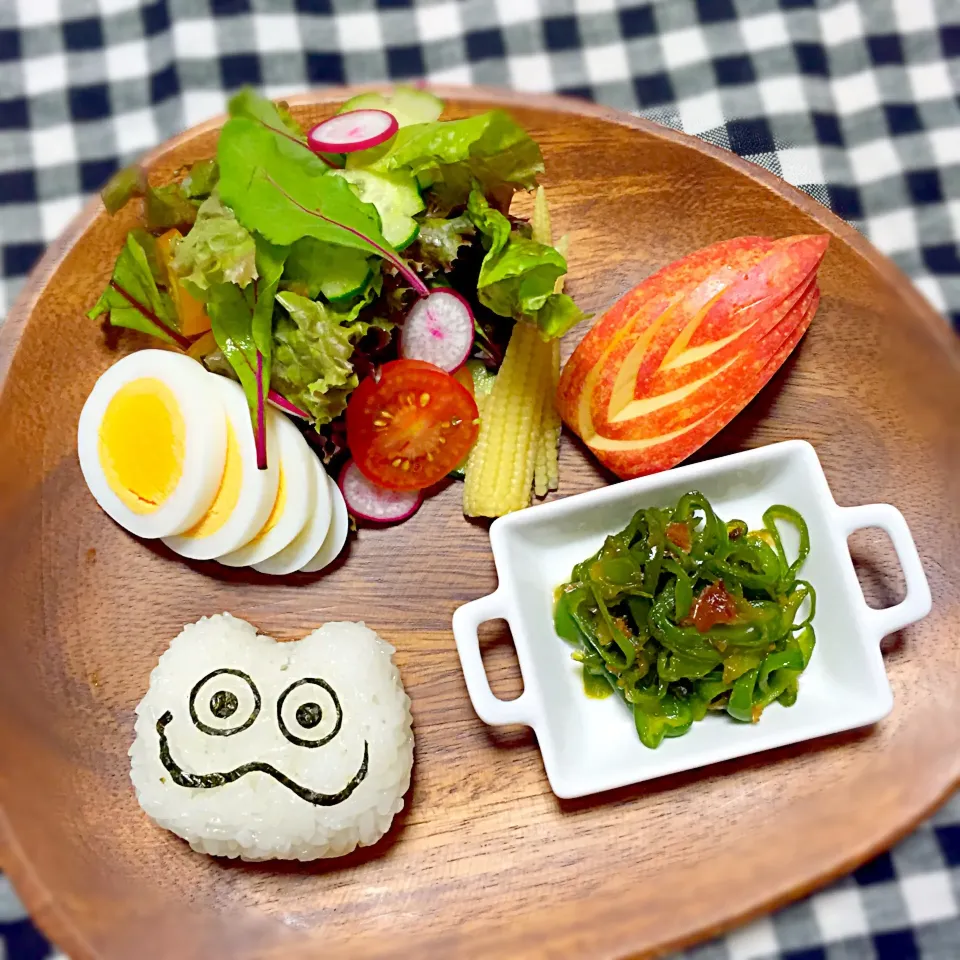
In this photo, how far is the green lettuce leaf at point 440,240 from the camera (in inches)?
52.3

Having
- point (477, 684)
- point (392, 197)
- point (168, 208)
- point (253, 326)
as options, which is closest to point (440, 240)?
point (392, 197)

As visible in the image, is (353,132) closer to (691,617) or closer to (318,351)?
(318,351)

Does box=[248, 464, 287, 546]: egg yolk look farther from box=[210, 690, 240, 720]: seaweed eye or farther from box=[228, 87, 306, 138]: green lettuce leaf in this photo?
box=[228, 87, 306, 138]: green lettuce leaf

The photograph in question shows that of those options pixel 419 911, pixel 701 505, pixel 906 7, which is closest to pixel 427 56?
pixel 906 7

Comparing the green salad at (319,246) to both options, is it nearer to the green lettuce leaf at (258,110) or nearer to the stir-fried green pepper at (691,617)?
the green lettuce leaf at (258,110)

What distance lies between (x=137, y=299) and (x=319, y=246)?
0.29 metres

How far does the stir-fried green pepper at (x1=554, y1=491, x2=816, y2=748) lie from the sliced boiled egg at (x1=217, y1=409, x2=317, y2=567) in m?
0.42

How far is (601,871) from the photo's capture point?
1.35 meters

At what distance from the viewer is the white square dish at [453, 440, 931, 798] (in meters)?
1.26

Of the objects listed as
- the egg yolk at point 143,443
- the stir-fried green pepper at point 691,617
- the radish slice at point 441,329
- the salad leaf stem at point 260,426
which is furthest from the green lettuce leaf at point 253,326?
the stir-fried green pepper at point 691,617

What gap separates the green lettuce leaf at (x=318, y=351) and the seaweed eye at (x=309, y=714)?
0.39m

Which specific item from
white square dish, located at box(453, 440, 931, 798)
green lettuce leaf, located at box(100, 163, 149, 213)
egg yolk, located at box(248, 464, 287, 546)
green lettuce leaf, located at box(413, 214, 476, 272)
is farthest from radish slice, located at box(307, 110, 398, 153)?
white square dish, located at box(453, 440, 931, 798)

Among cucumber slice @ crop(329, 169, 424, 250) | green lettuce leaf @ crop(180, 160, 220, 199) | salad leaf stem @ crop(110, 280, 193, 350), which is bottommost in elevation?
salad leaf stem @ crop(110, 280, 193, 350)

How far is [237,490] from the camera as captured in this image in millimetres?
1308
